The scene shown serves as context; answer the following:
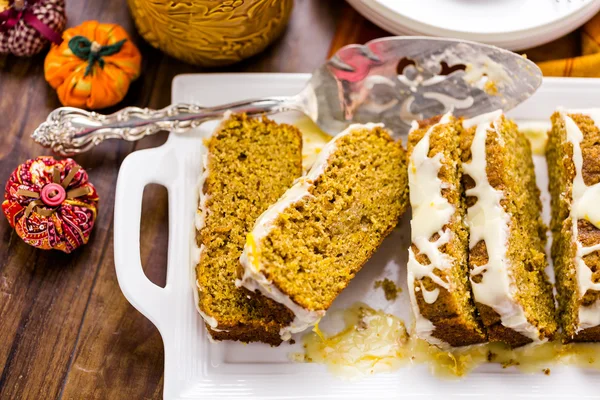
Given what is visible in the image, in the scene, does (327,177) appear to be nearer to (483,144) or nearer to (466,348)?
(483,144)

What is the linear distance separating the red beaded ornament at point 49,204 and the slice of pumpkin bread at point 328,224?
88 cm

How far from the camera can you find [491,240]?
2.60 meters

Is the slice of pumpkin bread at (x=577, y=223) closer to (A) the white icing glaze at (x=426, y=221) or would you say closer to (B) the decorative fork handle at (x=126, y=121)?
(A) the white icing glaze at (x=426, y=221)

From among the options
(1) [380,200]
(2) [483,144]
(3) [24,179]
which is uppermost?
(2) [483,144]

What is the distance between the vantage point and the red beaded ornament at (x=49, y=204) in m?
2.89

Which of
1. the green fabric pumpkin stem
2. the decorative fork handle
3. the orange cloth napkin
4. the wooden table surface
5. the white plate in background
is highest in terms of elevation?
the white plate in background

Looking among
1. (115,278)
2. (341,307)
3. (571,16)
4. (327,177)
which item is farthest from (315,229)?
(571,16)

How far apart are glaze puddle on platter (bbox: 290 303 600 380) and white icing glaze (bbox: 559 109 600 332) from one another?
0.85ft

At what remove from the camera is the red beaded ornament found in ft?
9.47

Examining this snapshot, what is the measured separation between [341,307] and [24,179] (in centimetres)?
148

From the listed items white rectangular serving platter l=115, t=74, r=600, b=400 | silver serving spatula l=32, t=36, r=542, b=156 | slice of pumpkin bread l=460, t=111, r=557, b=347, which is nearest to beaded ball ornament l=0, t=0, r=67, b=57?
silver serving spatula l=32, t=36, r=542, b=156

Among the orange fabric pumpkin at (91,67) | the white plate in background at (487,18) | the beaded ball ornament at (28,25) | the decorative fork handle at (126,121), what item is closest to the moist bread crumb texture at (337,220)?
the decorative fork handle at (126,121)

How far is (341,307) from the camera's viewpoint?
2920mm

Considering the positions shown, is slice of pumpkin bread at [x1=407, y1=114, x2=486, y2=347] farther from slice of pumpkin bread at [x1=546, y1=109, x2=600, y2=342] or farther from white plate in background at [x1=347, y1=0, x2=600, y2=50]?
white plate in background at [x1=347, y1=0, x2=600, y2=50]
